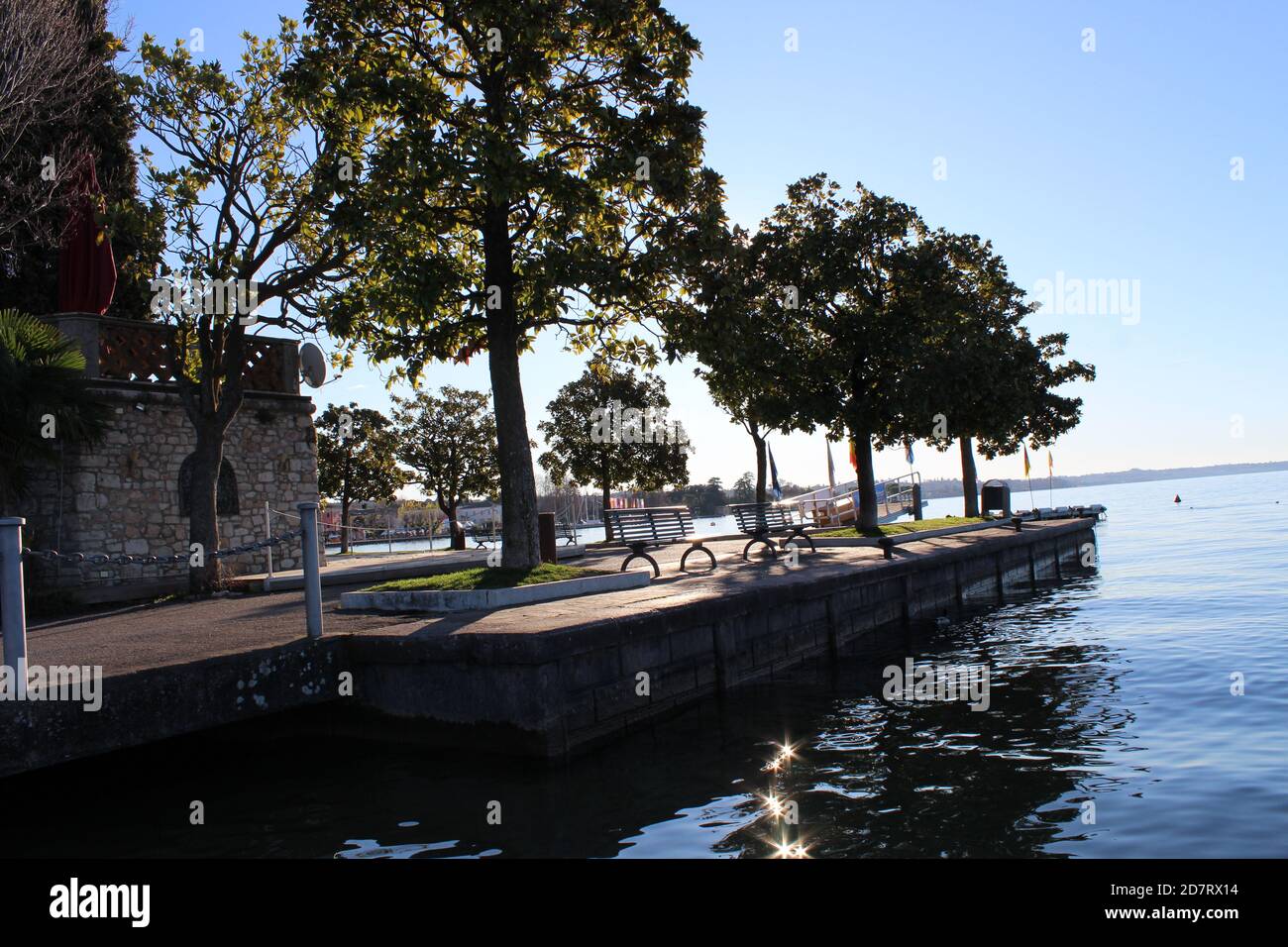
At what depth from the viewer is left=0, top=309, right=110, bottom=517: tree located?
47.6ft

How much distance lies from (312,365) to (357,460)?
74.3ft

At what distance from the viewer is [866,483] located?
2831 centimetres

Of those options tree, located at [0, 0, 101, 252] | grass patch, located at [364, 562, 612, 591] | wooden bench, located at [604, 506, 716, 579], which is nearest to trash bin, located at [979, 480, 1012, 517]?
wooden bench, located at [604, 506, 716, 579]

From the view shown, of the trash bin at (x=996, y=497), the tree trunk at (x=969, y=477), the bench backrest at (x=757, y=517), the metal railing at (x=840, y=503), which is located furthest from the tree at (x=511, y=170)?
the trash bin at (x=996, y=497)

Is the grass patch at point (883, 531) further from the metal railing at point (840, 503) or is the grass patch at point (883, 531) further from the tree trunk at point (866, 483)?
the metal railing at point (840, 503)

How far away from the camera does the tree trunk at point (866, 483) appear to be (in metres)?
27.5

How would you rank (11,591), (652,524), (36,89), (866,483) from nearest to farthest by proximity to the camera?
(11,591)
(36,89)
(652,524)
(866,483)

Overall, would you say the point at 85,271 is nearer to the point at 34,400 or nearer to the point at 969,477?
the point at 34,400

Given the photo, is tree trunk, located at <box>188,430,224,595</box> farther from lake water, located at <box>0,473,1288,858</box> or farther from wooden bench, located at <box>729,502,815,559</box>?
wooden bench, located at <box>729,502,815,559</box>

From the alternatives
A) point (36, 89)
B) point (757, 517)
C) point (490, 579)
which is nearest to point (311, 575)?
point (490, 579)

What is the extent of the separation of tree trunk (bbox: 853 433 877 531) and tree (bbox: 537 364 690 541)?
1028 centimetres

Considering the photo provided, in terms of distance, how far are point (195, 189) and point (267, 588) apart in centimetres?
727

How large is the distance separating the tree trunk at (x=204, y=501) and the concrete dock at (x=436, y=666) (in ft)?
11.0
